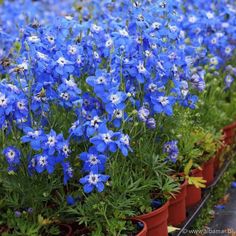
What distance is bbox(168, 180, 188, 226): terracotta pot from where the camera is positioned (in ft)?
11.9

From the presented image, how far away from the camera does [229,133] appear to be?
16.1 feet

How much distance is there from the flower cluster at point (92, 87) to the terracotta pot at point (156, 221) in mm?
331

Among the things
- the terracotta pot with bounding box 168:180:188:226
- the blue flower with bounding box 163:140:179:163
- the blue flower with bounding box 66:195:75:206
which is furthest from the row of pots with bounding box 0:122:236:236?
the blue flower with bounding box 163:140:179:163

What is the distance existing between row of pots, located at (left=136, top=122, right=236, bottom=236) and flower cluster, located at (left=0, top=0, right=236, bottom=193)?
1.10 feet

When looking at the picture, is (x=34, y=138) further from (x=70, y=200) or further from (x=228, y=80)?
(x=228, y=80)

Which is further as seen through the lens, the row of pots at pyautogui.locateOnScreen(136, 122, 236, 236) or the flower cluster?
the row of pots at pyautogui.locateOnScreen(136, 122, 236, 236)

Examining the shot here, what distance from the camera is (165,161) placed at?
348 centimetres

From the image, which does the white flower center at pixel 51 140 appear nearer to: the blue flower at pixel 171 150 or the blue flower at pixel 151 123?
the blue flower at pixel 151 123

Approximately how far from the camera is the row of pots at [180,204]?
3.25 m

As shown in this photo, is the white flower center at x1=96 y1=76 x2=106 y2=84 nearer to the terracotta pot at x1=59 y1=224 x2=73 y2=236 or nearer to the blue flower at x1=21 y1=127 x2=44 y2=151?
the blue flower at x1=21 y1=127 x2=44 y2=151

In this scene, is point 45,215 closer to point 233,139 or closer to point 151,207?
point 151,207

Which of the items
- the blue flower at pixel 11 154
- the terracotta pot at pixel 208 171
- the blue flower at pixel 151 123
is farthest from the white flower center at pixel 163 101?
the terracotta pot at pixel 208 171

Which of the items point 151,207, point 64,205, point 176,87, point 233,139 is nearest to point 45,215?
point 64,205

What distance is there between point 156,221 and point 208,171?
117 cm
